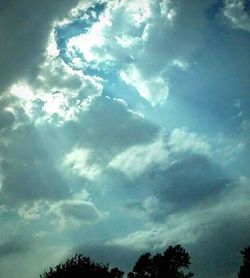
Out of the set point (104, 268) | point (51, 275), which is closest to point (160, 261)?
point (104, 268)

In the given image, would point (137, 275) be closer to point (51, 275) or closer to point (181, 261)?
point (181, 261)

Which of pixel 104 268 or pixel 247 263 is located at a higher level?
pixel 104 268

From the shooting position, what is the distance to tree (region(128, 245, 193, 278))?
278 ft

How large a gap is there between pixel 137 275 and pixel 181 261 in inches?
427

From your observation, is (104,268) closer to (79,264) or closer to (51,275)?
(79,264)

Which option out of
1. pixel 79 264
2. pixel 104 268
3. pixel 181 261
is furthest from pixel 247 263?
pixel 79 264

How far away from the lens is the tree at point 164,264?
84.6 metres

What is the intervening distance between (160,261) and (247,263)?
65.5 feet

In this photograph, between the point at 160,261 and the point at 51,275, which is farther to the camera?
the point at 160,261

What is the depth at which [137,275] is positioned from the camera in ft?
283

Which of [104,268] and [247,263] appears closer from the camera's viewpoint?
[104,268]

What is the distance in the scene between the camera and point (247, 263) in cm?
8475

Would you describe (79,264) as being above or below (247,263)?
above

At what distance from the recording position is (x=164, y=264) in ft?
280
